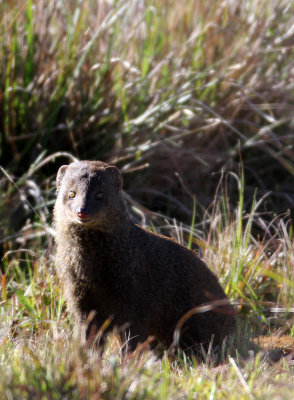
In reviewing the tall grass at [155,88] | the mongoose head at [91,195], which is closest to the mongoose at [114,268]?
the mongoose head at [91,195]

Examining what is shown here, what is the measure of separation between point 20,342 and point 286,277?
53.8 inches

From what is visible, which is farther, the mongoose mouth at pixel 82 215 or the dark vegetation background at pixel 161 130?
the dark vegetation background at pixel 161 130

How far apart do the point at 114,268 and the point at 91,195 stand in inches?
11.6

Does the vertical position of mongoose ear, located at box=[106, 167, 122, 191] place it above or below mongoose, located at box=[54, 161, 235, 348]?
above

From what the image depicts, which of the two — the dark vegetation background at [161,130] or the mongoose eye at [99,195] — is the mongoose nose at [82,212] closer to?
the mongoose eye at [99,195]

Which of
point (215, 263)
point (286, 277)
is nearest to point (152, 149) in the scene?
point (215, 263)

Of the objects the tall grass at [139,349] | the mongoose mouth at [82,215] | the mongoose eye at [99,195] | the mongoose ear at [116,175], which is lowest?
the tall grass at [139,349]

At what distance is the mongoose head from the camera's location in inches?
89.2

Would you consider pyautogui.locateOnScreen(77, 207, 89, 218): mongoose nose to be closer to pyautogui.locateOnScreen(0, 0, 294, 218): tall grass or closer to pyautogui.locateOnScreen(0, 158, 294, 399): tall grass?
pyautogui.locateOnScreen(0, 158, 294, 399): tall grass

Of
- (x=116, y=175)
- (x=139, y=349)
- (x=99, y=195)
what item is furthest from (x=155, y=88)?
(x=139, y=349)

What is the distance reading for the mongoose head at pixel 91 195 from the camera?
89.2 inches

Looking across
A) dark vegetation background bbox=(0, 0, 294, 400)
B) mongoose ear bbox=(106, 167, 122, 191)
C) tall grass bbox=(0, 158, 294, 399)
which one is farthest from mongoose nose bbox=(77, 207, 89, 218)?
dark vegetation background bbox=(0, 0, 294, 400)

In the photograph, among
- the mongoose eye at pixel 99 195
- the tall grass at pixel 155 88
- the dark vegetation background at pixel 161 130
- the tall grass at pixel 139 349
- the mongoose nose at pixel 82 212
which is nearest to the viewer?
the tall grass at pixel 139 349

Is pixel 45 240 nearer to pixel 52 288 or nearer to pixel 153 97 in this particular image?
pixel 52 288
